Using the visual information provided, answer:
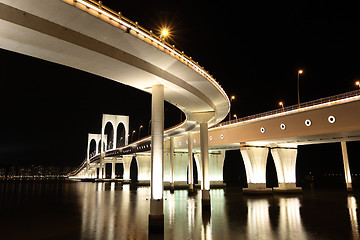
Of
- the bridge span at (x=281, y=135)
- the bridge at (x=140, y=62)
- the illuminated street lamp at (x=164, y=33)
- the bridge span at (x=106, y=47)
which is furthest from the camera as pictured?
the bridge span at (x=281, y=135)

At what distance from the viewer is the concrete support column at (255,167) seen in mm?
36375

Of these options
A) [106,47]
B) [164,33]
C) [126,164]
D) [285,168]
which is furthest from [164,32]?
[126,164]

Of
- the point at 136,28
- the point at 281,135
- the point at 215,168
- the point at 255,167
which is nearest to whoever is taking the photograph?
the point at 136,28

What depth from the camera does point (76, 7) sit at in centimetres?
994

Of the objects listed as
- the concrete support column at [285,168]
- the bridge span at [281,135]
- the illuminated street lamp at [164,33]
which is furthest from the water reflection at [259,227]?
the concrete support column at [285,168]

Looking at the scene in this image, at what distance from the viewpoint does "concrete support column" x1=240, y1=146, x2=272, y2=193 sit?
36.4m

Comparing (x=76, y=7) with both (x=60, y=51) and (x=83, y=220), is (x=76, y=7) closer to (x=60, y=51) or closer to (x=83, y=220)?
(x=60, y=51)

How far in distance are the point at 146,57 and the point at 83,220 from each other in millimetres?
10328

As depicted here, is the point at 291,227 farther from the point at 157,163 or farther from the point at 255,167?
the point at 255,167

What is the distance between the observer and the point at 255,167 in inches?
1441

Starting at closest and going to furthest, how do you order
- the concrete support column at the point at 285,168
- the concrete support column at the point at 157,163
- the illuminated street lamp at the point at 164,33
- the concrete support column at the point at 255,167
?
1. the concrete support column at the point at 157,163
2. the illuminated street lamp at the point at 164,33
3. the concrete support column at the point at 255,167
4. the concrete support column at the point at 285,168

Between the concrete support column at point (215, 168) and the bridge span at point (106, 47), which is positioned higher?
the bridge span at point (106, 47)

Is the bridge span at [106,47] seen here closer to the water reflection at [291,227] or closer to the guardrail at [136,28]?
the guardrail at [136,28]

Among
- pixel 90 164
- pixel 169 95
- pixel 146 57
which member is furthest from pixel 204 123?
pixel 90 164
